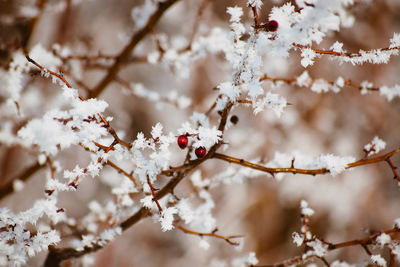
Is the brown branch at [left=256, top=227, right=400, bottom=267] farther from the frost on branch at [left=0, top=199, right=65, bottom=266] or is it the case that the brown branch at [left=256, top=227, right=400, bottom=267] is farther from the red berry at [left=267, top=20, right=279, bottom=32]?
the frost on branch at [left=0, top=199, right=65, bottom=266]

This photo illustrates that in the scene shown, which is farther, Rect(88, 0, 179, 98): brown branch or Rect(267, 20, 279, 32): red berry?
Rect(88, 0, 179, 98): brown branch

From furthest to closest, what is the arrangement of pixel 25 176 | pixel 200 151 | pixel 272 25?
pixel 25 176 → pixel 200 151 → pixel 272 25

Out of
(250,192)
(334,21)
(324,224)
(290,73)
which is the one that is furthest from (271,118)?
(334,21)

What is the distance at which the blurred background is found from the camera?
2859 mm

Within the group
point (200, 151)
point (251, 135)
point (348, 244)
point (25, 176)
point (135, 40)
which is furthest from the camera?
point (251, 135)

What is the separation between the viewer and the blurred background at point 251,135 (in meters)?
2.86

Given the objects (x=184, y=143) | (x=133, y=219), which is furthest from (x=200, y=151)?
(x=133, y=219)

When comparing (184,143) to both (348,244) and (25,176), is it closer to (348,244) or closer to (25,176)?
Answer: (348,244)

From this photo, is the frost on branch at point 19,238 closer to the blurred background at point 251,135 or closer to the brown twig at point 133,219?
the brown twig at point 133,219

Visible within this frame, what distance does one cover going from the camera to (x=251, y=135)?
3.33 metres

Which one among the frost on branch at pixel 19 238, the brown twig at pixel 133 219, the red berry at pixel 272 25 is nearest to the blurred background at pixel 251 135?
the brown twig at pixel 133 219

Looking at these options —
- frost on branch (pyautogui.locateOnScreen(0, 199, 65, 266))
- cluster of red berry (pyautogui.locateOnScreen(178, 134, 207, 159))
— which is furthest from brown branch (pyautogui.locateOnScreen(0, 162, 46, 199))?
cluster of red berry (pyautogui.locateOnScreen(178, 134, 207, 159))

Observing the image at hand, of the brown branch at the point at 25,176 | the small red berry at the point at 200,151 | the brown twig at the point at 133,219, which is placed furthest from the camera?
the brown branch at the point at 25,176

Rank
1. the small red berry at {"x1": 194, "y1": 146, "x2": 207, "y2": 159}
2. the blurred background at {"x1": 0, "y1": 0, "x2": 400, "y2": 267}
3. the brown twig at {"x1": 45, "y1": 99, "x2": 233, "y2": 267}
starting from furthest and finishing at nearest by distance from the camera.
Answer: the blurred background at {"x1": 0, "y1": 0, "x2": 400, "y2": 267}
the brown twig at {"x1": 45, "y1": 99, "x2": 233, "y2": 267}
the small red berry at {"x1": 194, "y1": 146, "x2": 207, "y2": 159}
